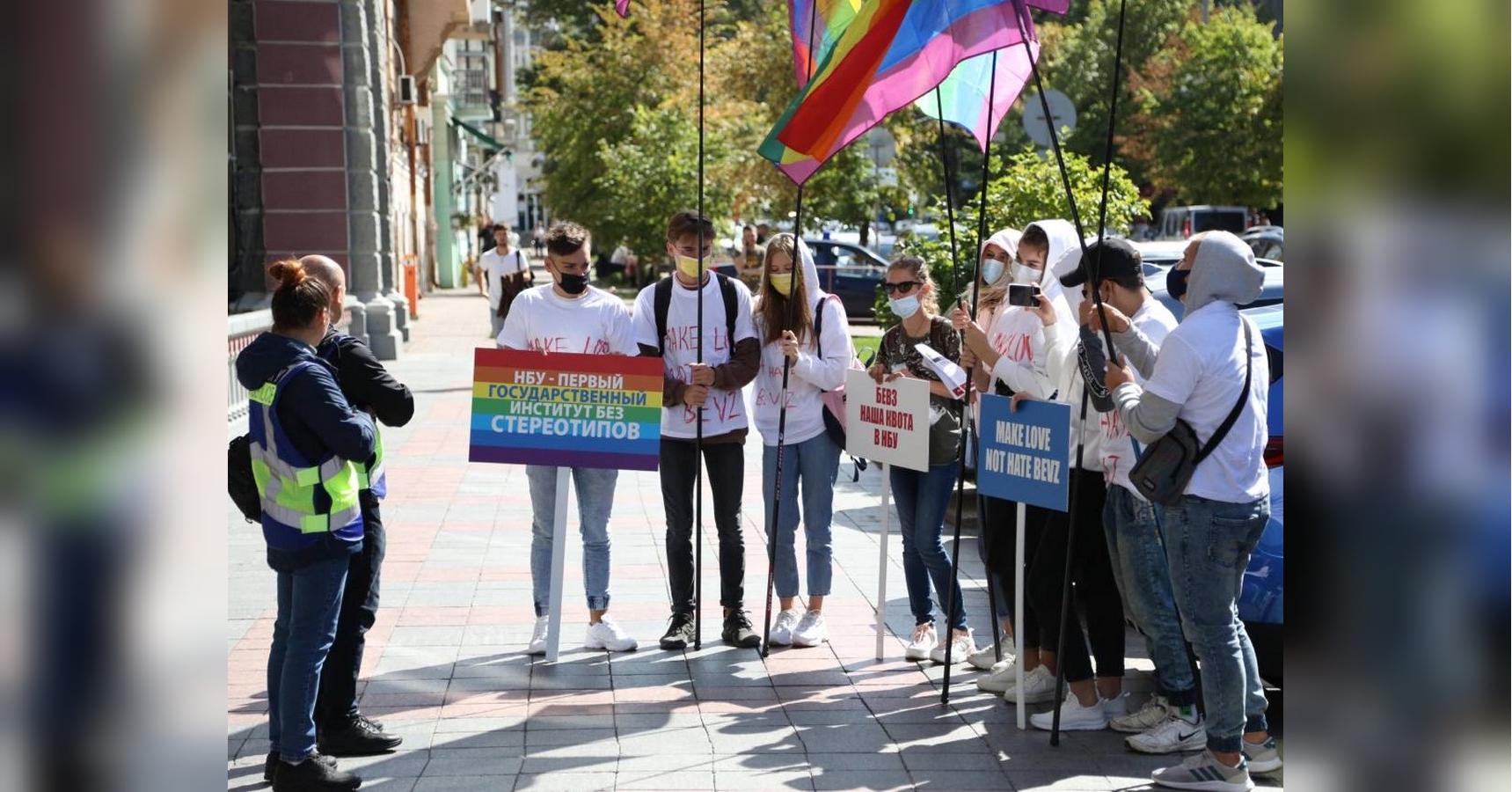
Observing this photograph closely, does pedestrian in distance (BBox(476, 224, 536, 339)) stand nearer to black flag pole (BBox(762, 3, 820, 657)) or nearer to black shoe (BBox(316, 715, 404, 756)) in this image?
black flag pole (BBox(762, 3, 820, 657))

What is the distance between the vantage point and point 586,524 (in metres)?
7.16

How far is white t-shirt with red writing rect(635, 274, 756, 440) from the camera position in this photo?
7.23m

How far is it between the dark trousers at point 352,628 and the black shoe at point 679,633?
1.86 m

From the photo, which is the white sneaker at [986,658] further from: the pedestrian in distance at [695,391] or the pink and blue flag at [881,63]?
the pink and blue flag at [881,63]

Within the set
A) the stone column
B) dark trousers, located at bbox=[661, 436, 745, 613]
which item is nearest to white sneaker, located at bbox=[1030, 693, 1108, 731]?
dark trousers, located at bbox=[661, 436, 745, 613]

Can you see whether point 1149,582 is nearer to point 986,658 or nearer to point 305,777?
point 986,658

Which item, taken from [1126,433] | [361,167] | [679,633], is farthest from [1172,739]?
[361,167]

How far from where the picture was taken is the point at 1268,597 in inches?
236

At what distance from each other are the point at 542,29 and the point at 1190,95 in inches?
1147

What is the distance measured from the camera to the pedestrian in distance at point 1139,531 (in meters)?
5.56

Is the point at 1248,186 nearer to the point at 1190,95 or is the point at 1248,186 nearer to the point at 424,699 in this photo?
the point at 1190,95
